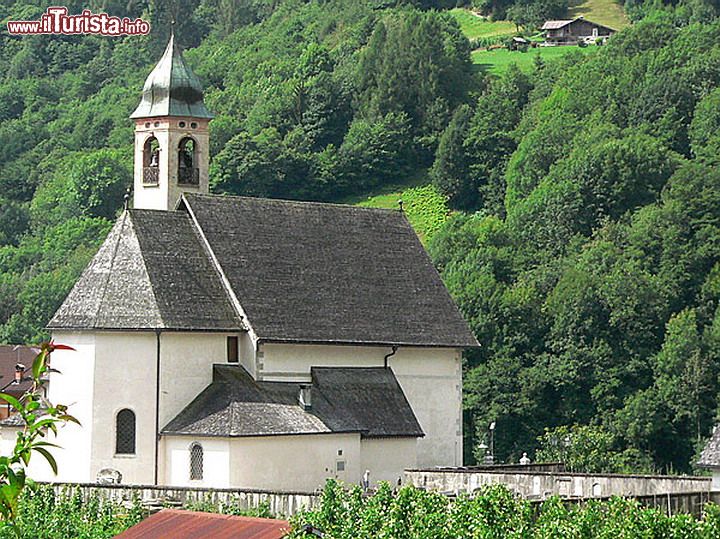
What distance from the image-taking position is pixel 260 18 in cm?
18038

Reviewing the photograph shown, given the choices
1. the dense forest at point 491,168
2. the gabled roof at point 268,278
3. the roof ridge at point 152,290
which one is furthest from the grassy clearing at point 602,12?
the roof ridge at point 152,290

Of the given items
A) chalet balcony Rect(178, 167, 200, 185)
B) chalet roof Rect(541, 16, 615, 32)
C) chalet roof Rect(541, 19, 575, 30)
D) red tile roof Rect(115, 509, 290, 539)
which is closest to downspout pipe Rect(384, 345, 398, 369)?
chalet balcony Rect(178, 167, 200, 185)

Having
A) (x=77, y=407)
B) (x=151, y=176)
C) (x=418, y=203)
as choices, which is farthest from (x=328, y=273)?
(x=418, y=203)

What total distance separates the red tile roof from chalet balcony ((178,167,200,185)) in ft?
63.2

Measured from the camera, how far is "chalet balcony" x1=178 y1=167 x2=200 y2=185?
176 feet

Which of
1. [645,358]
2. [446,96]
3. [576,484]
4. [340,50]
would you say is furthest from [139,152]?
[340,50]

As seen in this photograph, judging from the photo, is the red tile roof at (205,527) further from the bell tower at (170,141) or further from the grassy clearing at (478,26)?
the grassy clearing at (478,26)

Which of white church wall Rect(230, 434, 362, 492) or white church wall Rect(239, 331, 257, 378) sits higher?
white church wall Rect(239, 331, 257, 378)

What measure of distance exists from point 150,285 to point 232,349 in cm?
275

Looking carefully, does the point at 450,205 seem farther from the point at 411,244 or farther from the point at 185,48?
the point at 185,48

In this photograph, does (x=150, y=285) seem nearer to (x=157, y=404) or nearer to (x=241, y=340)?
(x=241, y=340)

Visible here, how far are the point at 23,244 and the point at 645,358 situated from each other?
69.9 m

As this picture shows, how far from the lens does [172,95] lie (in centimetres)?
5450

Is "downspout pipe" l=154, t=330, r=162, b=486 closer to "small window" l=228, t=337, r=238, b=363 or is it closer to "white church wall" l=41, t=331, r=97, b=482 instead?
"white church wall" l=41, t=331, r=97, b=482
